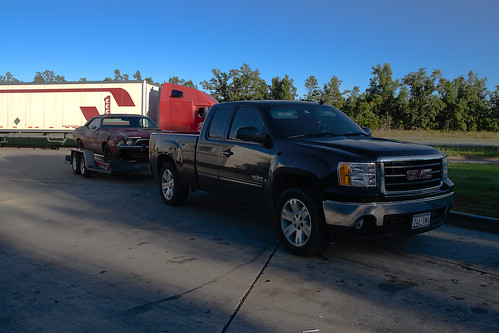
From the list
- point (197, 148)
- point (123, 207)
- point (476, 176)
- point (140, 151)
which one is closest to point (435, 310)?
point (197, 148)

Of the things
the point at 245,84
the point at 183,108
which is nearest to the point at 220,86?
the point at 245,84

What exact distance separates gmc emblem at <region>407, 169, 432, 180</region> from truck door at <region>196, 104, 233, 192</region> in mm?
2808

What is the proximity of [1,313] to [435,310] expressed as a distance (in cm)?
367

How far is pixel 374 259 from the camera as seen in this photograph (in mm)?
4984

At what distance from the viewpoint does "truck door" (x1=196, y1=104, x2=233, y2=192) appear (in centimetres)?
655

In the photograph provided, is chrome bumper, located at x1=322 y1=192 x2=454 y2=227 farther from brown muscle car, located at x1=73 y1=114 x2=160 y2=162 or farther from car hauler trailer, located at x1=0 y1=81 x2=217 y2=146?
car hauler trailer, located at x1=0 y1=81 x2=217 y2=146

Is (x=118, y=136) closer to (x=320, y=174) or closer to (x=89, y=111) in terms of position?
(x=320, y=174)

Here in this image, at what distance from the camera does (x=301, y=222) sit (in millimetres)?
5012

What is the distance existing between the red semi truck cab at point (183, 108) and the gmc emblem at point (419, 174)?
15397 millimetres

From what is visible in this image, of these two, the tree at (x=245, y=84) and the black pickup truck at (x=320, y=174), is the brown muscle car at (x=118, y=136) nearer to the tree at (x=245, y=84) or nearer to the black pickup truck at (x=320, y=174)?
the black pickup truck at (x=320, y=174)

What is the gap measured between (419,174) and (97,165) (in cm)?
910

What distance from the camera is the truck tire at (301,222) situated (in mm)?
4789

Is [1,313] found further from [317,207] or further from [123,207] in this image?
[123,207]

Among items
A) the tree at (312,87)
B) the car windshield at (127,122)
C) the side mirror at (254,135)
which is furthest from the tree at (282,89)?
the side mirror at (254,135)
